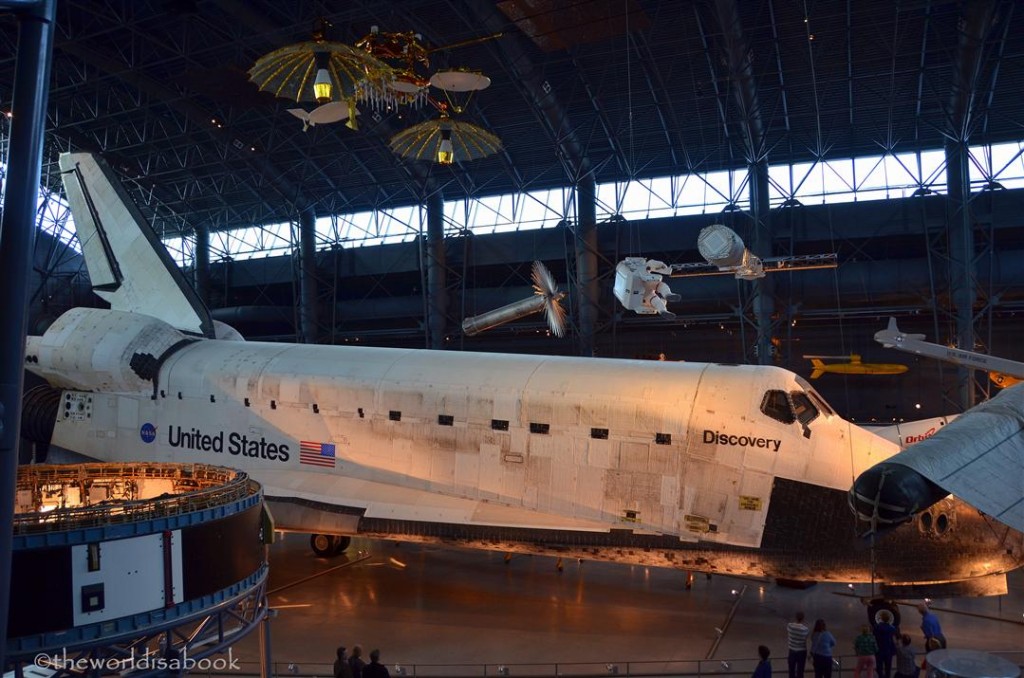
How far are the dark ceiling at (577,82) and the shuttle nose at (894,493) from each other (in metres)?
10.0

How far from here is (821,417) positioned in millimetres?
6703

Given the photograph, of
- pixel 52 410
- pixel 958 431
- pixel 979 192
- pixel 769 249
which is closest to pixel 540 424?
pixel 958 431

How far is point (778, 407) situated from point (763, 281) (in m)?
10.3

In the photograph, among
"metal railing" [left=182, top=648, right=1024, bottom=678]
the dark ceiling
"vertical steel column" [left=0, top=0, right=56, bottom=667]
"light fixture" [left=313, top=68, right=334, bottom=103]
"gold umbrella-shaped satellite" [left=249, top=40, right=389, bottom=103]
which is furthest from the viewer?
the dark ceiling

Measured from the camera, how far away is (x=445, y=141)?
9.68 m

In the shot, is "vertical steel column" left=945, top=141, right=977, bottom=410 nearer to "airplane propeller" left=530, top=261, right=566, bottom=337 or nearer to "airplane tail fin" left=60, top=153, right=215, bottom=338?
"airplane propeller" left=530, top=261, right=566, bottom=337

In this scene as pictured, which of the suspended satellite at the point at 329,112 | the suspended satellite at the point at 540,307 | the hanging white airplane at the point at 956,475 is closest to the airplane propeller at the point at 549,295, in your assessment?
the suspended satellite at the point at 540,307

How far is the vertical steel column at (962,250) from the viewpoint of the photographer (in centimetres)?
1488

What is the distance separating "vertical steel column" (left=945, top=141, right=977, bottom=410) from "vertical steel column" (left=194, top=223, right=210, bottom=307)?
22092 millimetres

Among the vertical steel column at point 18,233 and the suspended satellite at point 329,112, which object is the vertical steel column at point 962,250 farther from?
the vertical steel column at point 18,233

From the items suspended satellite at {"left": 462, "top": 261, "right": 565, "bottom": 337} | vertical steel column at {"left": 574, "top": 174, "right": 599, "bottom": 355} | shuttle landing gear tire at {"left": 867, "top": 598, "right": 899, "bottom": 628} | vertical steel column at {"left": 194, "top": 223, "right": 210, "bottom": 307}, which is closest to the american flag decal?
shuttle landing gear tire at {"left": 867, "top": 598, "right": 899, "bottom": 628}

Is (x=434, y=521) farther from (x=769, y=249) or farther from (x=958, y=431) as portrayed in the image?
(x=769, y=249)

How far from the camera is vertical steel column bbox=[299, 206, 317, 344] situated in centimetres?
2169

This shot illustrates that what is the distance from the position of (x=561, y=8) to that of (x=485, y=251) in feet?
29.2
